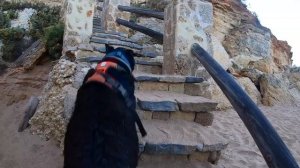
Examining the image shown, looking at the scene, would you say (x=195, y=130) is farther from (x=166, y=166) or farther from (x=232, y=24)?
(x=232, y=24)

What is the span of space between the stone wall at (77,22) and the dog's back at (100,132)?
121 inches

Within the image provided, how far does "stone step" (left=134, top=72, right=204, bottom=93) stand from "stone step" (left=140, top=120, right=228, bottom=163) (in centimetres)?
62

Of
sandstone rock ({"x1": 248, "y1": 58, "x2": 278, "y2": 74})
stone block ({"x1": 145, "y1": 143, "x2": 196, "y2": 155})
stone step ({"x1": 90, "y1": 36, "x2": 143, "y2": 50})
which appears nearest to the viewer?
stone block ({"x1": 145, "y1": 143, "x2": 196, "y2": 155})

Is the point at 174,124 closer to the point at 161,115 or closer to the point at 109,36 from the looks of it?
the point at 161,115

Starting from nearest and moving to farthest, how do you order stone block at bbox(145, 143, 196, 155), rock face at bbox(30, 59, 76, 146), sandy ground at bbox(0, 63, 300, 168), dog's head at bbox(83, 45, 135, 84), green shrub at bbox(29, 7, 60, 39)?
dog's head at bbox(83, 45, 135, 84)
stone block at bbox(145, 143, 196, 155)
sandy ground at bbox(0, 63, 300, 168)
rock face at bbox(30, 59, 76, 146)
green shrub at bbox(29, 7, 60, 39)

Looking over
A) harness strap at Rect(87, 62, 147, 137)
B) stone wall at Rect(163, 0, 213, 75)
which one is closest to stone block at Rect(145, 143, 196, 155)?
harness strap at Rect(87, 62, 147, 137)

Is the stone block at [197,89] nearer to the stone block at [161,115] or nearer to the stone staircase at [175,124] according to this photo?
the stone staircase at [175,124]

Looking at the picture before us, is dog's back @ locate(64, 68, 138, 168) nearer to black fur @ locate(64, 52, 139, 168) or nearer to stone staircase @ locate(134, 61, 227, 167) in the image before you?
black fur @ locate(64, 52, 139, 168)

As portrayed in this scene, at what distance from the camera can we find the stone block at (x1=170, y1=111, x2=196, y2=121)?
2.54 metres

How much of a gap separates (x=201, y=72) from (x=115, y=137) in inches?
72.6

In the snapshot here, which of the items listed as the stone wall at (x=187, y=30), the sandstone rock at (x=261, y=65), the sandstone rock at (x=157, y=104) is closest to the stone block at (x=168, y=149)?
the sandstone rock at (x=157, y=104)

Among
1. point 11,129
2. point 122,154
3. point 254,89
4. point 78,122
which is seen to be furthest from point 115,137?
point 254,89

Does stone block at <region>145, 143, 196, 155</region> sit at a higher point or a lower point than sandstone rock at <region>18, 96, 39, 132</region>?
higher

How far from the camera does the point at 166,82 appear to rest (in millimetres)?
3020
